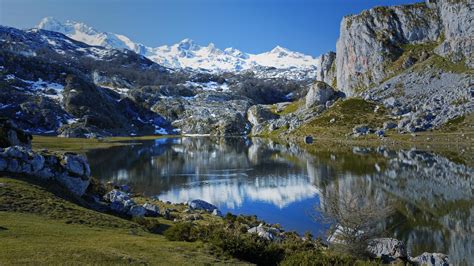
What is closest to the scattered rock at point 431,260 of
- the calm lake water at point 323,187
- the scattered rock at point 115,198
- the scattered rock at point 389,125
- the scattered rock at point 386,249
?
the scattered rock at point 386,249

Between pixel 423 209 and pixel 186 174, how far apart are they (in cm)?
5690

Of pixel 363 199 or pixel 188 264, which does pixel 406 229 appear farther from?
pixel 188 264

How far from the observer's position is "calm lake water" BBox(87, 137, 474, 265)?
4553 centimetres

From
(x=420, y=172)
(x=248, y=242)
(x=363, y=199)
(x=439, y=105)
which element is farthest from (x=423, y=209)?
(x=439, y=105)

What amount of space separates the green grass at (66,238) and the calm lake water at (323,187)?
1955 cm

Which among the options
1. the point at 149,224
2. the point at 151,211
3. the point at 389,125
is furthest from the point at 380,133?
the point at 149,224

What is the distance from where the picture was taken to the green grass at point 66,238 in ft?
63.5

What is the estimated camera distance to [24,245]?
2050 cm

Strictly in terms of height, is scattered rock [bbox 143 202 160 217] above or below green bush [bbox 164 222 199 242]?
below

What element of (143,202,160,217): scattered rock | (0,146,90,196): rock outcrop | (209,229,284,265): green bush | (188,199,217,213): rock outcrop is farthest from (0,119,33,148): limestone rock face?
(209,229,284,265): green bush

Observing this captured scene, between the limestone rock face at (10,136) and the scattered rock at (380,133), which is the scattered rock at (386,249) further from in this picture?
the scattered rock at (380,133)

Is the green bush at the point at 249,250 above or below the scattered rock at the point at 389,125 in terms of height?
below

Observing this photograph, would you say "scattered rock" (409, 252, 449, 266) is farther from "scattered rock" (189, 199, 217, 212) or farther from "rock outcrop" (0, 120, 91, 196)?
"rock outcrop" (0, 120, 91, 196)

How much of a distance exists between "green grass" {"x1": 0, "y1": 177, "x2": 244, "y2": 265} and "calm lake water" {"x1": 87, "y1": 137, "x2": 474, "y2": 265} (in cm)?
1955
